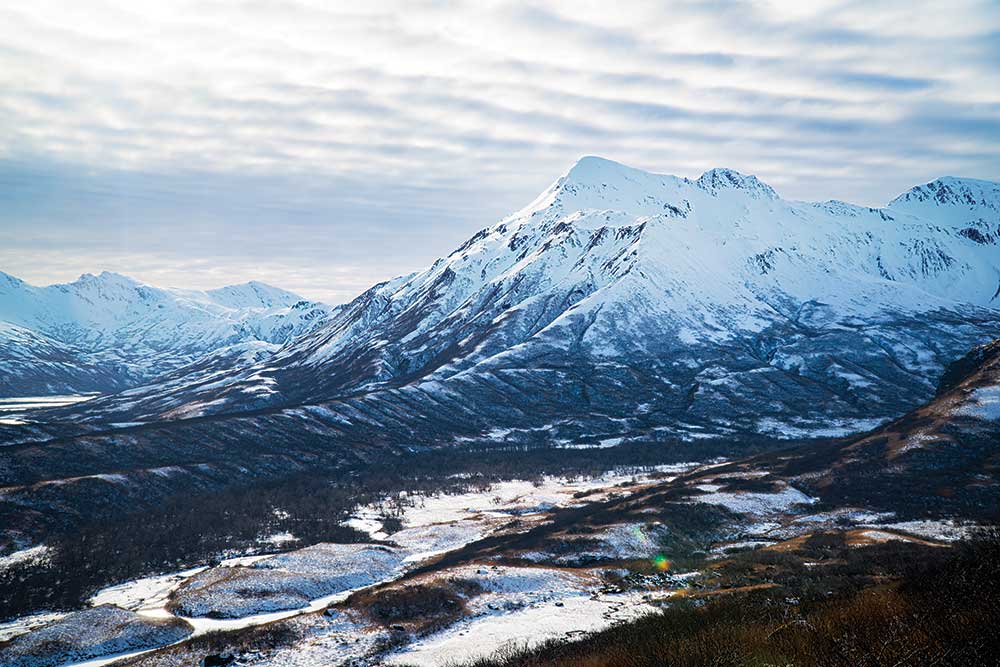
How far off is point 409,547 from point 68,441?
11468 cm

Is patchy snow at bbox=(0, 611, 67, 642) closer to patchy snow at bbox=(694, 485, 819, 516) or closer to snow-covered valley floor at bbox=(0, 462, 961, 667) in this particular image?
snow-covered valley floor at bbox=(0, 462, 961, 667)

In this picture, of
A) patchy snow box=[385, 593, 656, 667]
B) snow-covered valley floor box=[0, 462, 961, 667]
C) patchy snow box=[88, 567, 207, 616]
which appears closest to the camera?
patchy snow box=[385, 593, 656, 667]

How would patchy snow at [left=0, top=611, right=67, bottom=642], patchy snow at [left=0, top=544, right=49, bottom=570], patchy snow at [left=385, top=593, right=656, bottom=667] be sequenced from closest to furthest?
patchy snow at [left=385, top=593, right=656, bottom=667]
patchy snow at [left=0, top=611, right=67, bottom=642]
patchy snow at [left=0, top=544, right=49, bottom=570]

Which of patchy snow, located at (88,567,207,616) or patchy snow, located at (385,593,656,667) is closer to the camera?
patchy snow, located at (385,593,656,667)

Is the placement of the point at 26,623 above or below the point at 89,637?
below

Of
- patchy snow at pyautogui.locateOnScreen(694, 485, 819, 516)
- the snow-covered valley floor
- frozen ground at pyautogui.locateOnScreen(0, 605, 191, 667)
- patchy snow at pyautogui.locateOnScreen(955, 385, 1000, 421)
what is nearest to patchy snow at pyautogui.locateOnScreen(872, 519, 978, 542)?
the snow-covered valley floor

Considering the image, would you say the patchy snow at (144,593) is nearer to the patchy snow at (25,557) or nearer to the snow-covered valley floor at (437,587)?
the snow-covered valley floor at (437,587)

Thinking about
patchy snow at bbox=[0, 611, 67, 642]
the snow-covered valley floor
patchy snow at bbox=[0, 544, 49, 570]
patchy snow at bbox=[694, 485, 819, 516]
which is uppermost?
patchy snow at bbox=[0, 544, 49, 570]

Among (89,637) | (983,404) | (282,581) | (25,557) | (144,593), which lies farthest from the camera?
(983,404)

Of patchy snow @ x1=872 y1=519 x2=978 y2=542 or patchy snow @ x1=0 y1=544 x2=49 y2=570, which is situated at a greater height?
patchy snow @ x1=0 y1=544 x2=49 y2=570

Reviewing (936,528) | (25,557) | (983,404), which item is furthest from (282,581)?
(983,404)

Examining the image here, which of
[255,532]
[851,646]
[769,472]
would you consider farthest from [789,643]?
[769,472]

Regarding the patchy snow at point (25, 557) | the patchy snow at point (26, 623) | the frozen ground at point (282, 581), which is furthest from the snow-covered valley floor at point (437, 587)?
the patchy snow at point (25, 557)

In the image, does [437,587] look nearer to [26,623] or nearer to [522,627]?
[522,627]
